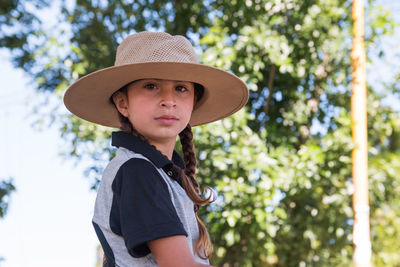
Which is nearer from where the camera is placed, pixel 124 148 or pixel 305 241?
pixel 124 148

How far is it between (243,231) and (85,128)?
174 cm

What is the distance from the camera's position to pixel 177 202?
1.44 metres

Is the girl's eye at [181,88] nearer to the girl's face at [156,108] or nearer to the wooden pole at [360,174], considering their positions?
the girl's face at [156,108]

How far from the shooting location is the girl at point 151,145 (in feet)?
4.18

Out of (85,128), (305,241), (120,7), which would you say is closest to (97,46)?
(120,7)

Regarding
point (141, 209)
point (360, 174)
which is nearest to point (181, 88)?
point (141, 209)

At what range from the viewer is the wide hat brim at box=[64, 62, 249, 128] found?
1584mm

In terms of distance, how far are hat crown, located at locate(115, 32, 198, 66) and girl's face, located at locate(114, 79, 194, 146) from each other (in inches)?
2.6

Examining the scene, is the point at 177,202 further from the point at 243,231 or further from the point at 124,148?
the point at 243,231

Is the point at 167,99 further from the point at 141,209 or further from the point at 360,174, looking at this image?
the point at 360,174

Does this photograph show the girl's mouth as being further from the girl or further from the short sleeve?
the short sleeve

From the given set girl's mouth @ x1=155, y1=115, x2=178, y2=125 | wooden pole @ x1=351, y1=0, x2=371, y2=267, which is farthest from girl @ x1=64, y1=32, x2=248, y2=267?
wooden pole @ x1=351, y1=0, x2=371, y2=267

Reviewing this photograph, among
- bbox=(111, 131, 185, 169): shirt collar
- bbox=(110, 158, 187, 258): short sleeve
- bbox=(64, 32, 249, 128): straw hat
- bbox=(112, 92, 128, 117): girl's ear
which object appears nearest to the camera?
bbox=(110, 158, 187, 258): short sleeve

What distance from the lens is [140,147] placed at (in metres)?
1.51
